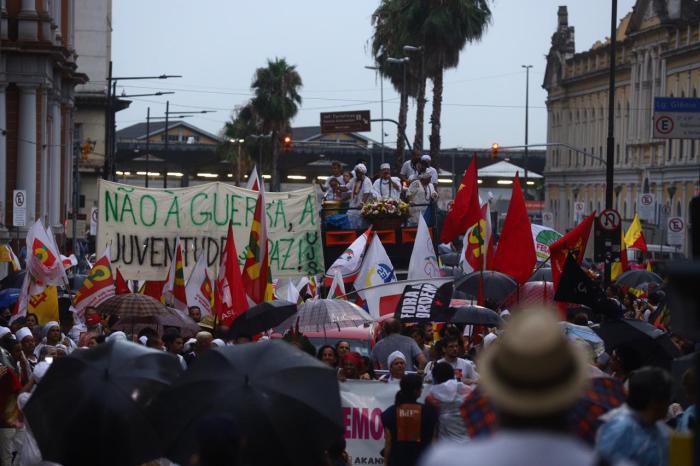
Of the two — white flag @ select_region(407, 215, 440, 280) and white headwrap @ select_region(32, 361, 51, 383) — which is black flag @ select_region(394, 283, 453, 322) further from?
white headwrap @ select_region(32, 361, 51, 383)

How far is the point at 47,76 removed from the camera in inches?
1730

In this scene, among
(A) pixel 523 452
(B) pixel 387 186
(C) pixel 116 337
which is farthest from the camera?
(B) pixel 387 186

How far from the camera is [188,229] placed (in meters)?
23.1

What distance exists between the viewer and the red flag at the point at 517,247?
827 inches

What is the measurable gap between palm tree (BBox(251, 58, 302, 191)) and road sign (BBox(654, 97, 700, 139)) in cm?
6306

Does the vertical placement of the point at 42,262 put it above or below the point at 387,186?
below

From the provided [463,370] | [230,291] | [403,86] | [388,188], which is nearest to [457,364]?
[463,370]

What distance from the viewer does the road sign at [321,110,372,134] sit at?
220 ft

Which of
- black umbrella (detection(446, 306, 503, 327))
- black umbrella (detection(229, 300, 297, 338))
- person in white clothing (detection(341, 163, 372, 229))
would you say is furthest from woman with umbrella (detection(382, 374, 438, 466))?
person in white clothing (detection(341, 163, 372, 229))

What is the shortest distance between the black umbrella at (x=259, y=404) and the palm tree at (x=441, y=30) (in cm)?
4552

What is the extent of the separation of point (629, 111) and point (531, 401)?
79021mm

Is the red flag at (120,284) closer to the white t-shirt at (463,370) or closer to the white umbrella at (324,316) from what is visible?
the white umbrella at (324,316)

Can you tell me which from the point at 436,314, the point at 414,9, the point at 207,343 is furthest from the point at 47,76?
the point at 207,343

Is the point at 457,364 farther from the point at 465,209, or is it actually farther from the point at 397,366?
the point at 465,209
